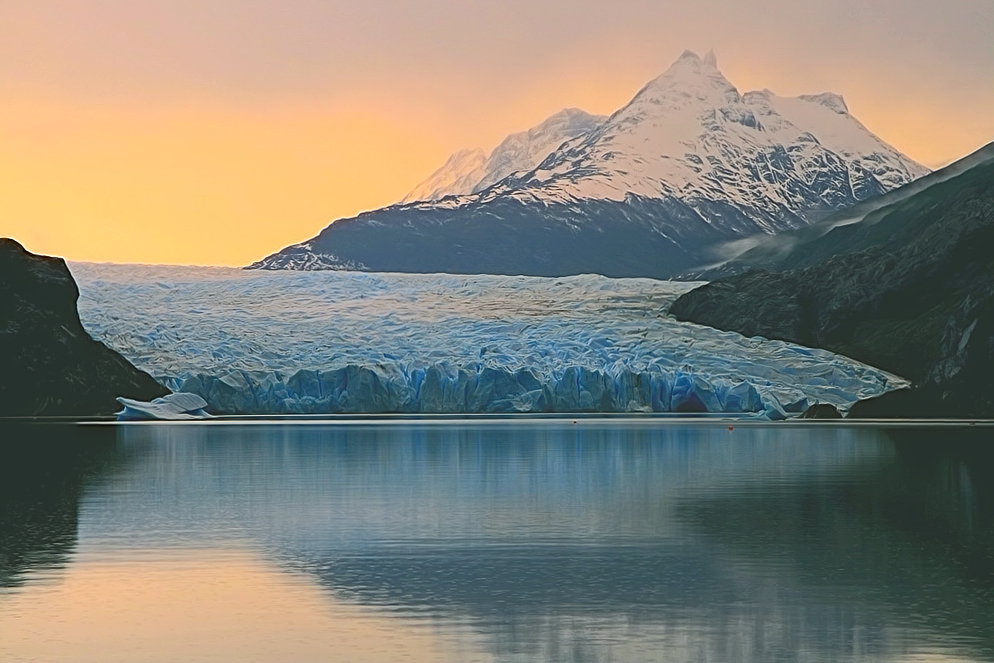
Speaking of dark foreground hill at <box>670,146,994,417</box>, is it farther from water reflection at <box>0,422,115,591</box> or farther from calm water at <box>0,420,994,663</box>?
calm water at <box>0,420,994,663</box>

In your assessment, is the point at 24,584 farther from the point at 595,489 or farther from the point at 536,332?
the point at 536,332

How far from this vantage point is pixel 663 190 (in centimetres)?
15975

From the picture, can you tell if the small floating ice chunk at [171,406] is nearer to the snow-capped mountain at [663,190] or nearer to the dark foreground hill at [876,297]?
the dark foreground hill at [876,297]

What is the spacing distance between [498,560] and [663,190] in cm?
15081

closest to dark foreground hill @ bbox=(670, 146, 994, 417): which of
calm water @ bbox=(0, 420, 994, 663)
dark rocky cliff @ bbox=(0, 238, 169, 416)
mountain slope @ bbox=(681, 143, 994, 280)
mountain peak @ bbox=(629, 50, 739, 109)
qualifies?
mountain slope @ bbox=(681, 143, 994, 280)

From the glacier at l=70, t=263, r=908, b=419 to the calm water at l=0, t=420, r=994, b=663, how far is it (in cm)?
1788

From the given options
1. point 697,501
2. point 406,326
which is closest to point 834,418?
point 406,326

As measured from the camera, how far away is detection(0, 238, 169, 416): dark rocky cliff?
137ft

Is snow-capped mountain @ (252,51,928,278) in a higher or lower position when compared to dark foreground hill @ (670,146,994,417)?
higher

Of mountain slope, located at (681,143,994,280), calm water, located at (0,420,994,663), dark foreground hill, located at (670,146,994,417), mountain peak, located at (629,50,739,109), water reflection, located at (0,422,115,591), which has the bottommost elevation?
calm water, located at (0,420,994,663)

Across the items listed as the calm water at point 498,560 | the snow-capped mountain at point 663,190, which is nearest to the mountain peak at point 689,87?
the snow-capped mountain at point 663,190

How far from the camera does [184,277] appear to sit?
49125mm

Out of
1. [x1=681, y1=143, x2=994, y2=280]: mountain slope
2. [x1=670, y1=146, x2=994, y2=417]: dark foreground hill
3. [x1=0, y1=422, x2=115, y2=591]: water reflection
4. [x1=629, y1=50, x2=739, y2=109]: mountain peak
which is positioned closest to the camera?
[x1=0, y1=422, x2=115, y2=591]: water reflection

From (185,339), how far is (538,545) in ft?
101
